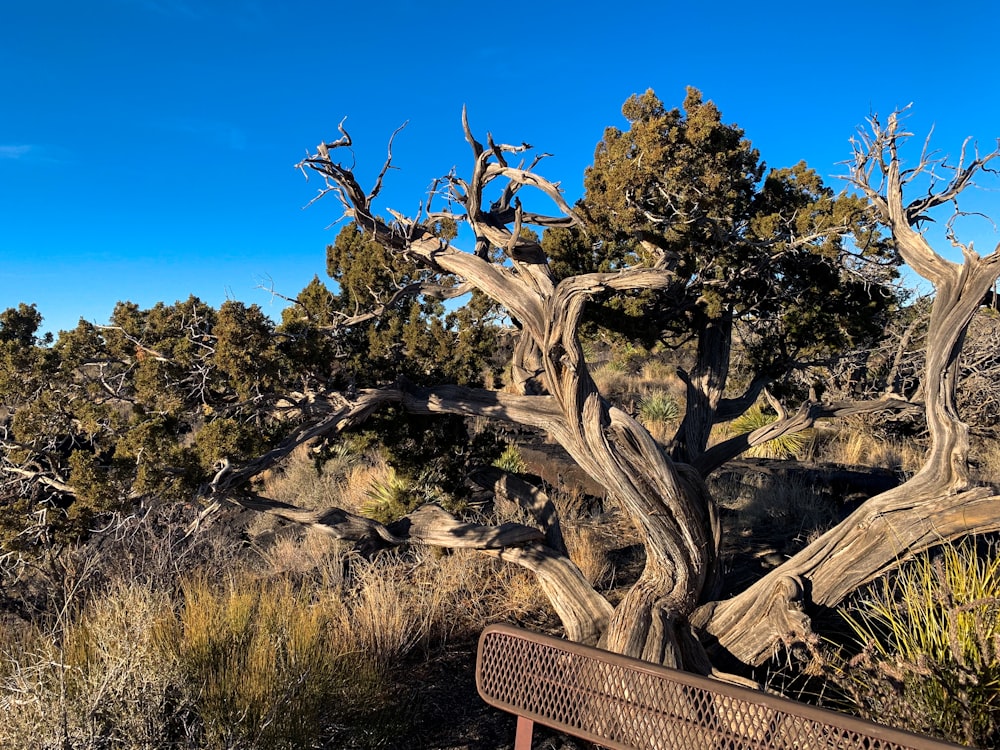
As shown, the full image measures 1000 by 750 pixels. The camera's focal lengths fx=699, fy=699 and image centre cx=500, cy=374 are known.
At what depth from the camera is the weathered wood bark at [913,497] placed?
4.27 m

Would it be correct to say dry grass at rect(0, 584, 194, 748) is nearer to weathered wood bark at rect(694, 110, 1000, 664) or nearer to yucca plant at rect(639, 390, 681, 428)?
weathered wood bark at rect(694, 110, 1000, 664)

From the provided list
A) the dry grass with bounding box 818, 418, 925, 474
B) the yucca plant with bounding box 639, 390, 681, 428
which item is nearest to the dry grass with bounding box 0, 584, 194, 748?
the dry grass with bounding box 818, 418, 925, 474

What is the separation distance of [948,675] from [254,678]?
137 inches

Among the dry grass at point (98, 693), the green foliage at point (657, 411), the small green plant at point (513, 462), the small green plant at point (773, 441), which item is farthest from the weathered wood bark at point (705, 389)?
the green foliage at point (657, 411)

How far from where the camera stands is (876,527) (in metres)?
4.58

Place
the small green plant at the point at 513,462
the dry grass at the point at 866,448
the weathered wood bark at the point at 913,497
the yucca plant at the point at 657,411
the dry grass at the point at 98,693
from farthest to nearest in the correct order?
the yucca plant at the point at 657,411
the dry grass at the point at 866,448
the small green plant at the point at 513,462
the weathered wood bark at the point at 913,497
the dry grass at the point at 98,693

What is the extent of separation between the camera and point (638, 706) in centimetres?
228

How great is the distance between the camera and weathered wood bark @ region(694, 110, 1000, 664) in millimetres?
4270

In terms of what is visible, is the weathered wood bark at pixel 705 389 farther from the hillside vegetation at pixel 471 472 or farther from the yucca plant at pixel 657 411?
the yucca plant at pixel 657 411

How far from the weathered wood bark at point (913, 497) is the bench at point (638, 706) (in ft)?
7.84

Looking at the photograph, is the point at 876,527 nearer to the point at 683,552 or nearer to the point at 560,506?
the point at 683,552

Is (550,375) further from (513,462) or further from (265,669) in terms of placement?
(513,462)

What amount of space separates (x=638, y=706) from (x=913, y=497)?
308 cm

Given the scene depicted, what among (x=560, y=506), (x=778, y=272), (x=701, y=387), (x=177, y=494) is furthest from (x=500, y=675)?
(x=560, y=506)
